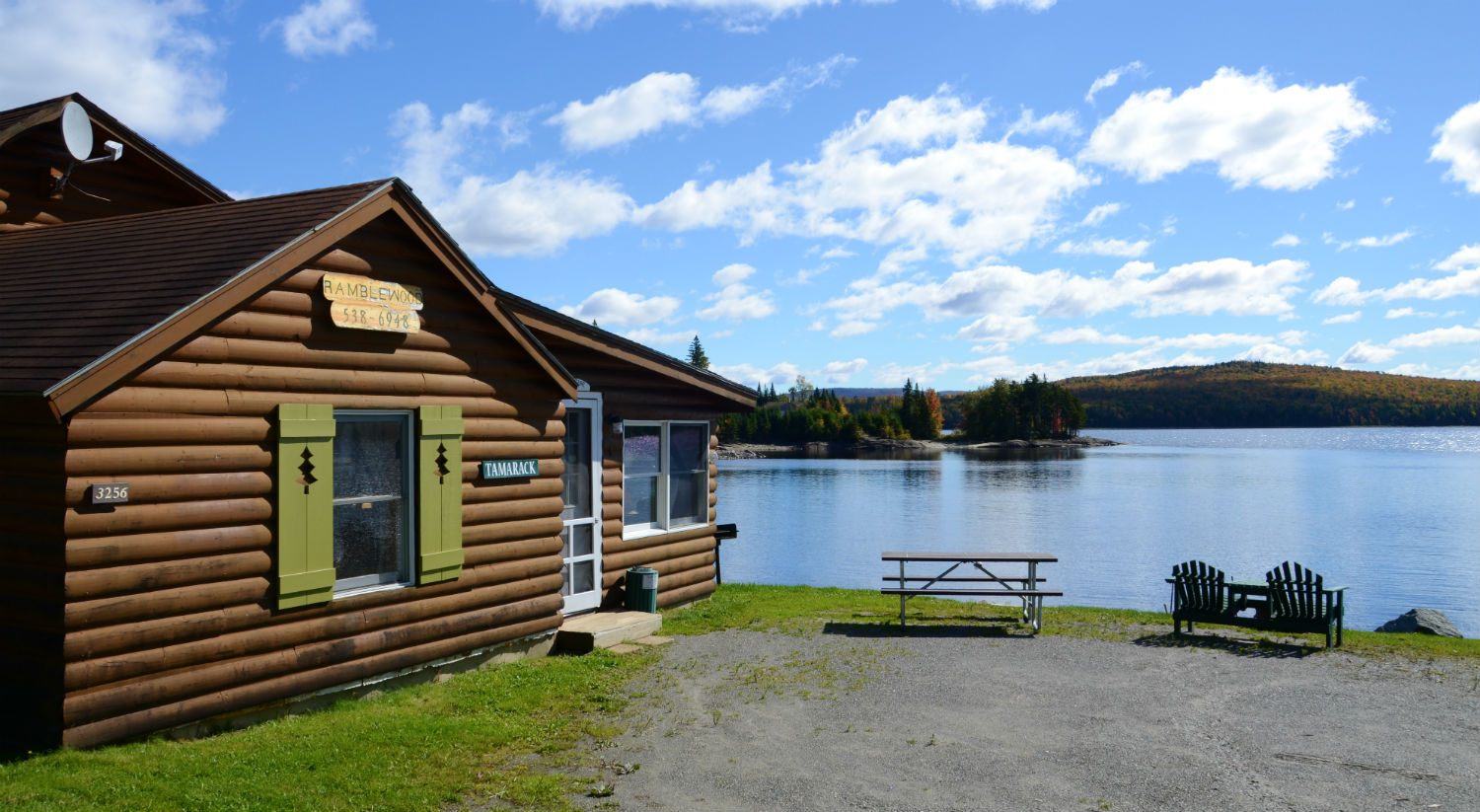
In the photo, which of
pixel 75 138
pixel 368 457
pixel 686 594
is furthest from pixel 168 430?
pixel 686 594

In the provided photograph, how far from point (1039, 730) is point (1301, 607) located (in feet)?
19.1

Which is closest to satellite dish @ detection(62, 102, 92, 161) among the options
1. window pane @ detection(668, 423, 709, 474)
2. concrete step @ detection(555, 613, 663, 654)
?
concrete step @ detection(555, 613, 663, 654)

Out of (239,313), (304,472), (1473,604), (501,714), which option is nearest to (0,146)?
(239,313)

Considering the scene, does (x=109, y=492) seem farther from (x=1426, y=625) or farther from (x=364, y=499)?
(x=1426, y=625)

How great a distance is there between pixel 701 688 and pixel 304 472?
409cm

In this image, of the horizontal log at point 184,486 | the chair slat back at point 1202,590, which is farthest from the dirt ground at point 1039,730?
the horizontal log at point 184,486

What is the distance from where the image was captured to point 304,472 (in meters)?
7.74

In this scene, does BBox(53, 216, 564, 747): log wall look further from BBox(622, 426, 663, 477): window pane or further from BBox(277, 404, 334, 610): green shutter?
BBox(622, 426, 663, 477): window pane

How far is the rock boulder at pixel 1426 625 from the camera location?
14742 mm

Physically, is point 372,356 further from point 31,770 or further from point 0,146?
point 0,146

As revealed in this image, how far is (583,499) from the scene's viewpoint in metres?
12.1

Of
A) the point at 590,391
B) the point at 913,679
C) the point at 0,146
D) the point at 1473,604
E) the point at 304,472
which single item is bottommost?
the point at 1473,604

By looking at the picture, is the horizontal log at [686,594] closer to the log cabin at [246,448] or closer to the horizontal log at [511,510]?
the log cabin at [246,448]

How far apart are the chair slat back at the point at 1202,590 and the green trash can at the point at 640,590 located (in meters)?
6.71
